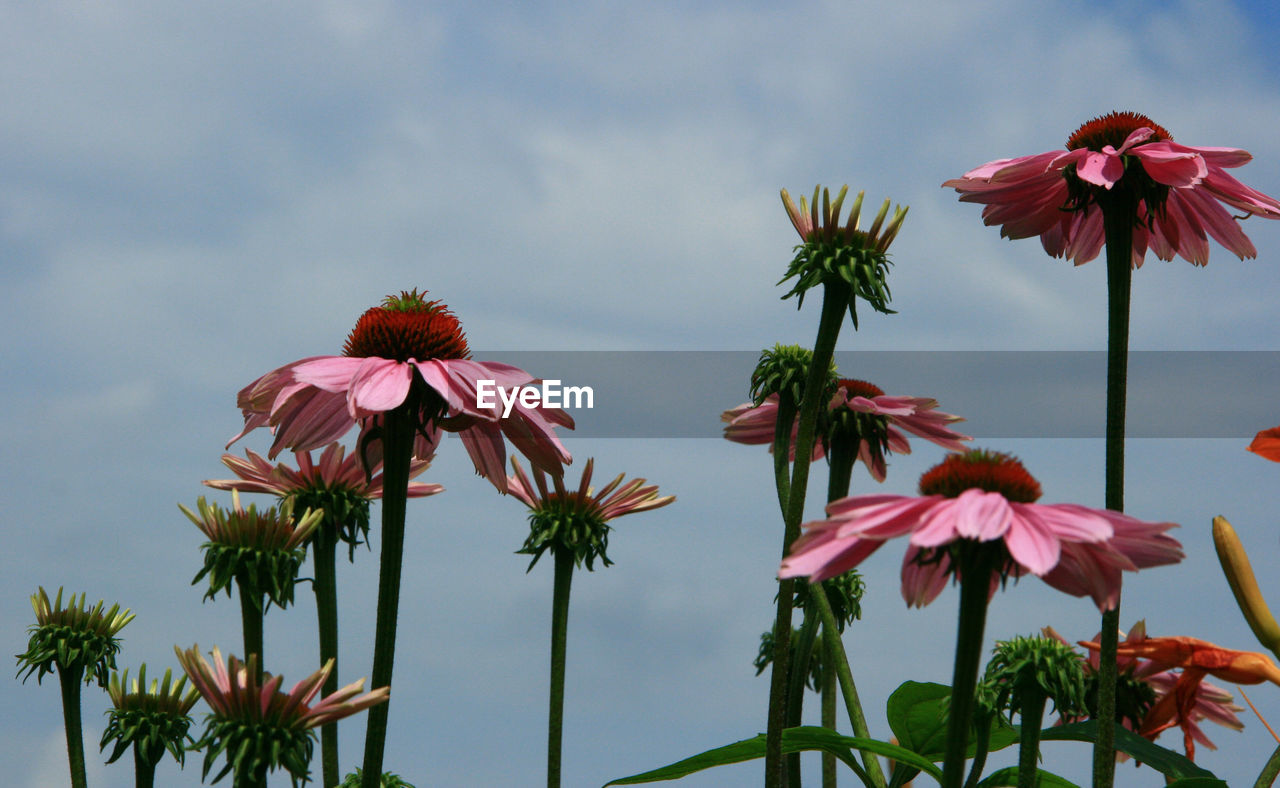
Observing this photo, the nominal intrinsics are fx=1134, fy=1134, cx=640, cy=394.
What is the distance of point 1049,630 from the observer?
2803 mm

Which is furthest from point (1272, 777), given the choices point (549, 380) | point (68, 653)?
point (68, 653)

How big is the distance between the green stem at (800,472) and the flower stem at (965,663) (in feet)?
2.77

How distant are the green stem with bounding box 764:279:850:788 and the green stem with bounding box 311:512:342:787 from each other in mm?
984

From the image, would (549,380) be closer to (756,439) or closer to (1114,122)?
(756,439)

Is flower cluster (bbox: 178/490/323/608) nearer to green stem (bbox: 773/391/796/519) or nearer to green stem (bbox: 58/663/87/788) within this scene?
green stem (bbox: 58/663/87/788)

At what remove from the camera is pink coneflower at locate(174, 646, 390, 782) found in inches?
71.1

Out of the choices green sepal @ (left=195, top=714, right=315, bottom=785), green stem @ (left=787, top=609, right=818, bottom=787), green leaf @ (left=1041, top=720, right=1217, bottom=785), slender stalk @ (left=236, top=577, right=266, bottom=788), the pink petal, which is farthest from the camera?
green stem @ (left=787, top=609, right=818, bottom=787)

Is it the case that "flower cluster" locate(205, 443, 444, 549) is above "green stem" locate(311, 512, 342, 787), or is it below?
above

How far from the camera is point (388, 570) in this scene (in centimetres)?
211

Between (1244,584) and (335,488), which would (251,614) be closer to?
(335,488)

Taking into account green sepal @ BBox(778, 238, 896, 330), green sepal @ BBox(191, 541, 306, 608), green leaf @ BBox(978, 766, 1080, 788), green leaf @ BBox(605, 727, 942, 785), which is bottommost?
green leaf @ BBox(978, 766, 1080, 788)

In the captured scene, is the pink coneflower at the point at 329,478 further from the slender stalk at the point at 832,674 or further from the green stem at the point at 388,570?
the slender stalk at the point at 832,674

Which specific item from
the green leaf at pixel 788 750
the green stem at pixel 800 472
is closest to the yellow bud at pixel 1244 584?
the green leaf at pixel 788 750

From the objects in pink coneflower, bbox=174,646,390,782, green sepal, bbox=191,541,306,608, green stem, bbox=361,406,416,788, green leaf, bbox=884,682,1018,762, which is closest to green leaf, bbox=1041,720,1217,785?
green leaf, bbox=884,682,1018,762
